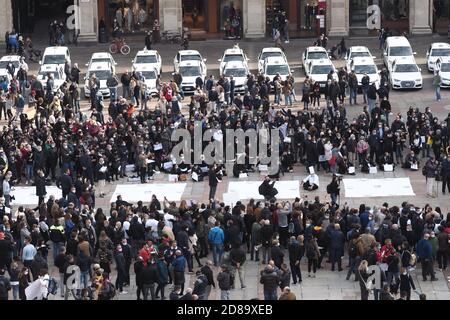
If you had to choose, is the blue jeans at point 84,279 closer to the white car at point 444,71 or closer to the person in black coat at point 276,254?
the person in black coat at point 276,254

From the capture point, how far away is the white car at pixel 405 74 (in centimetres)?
6162

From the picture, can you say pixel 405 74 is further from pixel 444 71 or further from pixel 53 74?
pixel 53 74

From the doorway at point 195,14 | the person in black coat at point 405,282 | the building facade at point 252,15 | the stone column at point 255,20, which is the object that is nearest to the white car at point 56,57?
the building facade at point 252,15

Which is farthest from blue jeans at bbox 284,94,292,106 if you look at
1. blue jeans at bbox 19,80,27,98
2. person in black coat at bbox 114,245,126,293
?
person in black coat at bbox 114,245,126,293

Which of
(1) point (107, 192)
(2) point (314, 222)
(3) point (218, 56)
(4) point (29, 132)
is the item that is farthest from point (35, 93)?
(2) point (314, 222)

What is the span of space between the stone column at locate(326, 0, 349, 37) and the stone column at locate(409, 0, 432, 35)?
3526mm

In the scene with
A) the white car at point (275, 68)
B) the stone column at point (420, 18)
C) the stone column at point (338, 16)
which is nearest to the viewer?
the white car at point (275, 68)

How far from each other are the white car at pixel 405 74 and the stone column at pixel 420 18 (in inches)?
517

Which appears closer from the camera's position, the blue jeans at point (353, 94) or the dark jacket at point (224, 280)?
the dark jacket at point (224, 280)

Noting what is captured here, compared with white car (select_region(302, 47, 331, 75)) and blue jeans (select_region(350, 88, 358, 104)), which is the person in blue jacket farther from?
white car (select_region(302, 47, 331, 75))

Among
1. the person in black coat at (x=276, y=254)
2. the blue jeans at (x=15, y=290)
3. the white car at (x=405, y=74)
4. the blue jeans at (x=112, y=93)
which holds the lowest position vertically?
the blue jeans at (x=15, y=290)

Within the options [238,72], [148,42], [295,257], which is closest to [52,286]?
[295,257]

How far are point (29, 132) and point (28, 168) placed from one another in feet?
8.20

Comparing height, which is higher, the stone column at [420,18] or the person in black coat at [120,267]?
the stone column at [420,18]
